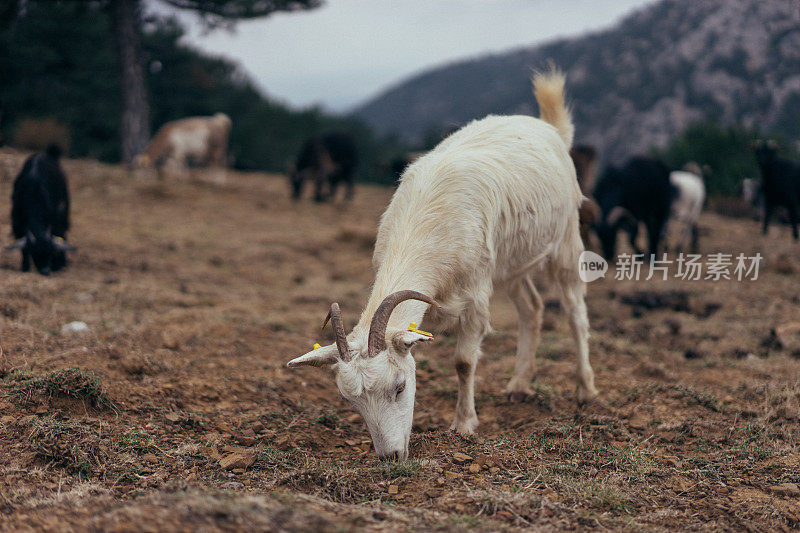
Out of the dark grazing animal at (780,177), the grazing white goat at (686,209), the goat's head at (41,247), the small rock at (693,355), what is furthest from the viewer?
the grazing white goat at (686,209)

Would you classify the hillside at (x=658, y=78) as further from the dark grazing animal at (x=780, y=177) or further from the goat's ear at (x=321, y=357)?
the goat's ear at (x=321, y=357)

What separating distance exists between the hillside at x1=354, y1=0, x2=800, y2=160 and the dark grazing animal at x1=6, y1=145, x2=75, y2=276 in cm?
573

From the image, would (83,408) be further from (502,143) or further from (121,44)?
(121,44)

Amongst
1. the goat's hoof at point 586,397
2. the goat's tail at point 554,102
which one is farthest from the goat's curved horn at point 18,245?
the goat's hoof at point 586,397

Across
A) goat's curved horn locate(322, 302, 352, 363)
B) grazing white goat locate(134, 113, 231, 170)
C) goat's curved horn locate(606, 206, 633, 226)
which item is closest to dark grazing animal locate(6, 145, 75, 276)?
goat's curved horn locate(322, 302, 352, 363)

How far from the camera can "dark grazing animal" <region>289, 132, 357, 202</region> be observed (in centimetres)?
1789

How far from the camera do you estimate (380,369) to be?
138 inches

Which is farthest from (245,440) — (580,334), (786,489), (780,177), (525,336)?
(780,177)

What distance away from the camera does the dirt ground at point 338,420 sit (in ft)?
9.95

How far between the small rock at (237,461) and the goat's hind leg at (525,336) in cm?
238

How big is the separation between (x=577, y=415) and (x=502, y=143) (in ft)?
7.18

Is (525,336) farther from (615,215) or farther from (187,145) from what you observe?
(187,145)

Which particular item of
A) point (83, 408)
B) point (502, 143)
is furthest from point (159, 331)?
point (502, 143)

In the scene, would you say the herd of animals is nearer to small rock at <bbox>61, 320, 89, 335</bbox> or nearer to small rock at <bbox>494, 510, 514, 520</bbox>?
small rock at <bbox>494, 510, 514, 520</bbox>
